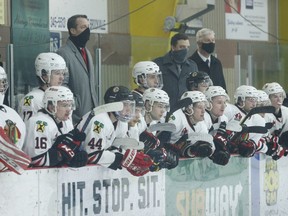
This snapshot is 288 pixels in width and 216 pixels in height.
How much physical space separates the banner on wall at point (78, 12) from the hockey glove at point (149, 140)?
109 inches

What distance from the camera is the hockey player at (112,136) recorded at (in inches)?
314

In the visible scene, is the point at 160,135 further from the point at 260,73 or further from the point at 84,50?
the point at 260,73

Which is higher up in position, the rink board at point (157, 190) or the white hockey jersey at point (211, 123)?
the white hockey jersey at point (211, 123)

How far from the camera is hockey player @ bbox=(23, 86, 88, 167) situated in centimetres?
758

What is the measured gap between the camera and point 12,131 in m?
7.48

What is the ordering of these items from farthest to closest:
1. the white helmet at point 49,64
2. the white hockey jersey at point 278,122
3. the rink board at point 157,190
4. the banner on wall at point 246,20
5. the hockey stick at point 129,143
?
the banner on wall at point 246,20 → the white hockey jersey at point 278,122 → the white helmet at point 49,64 → the hockey stick at point 129,143 → the rink board at point 157,190

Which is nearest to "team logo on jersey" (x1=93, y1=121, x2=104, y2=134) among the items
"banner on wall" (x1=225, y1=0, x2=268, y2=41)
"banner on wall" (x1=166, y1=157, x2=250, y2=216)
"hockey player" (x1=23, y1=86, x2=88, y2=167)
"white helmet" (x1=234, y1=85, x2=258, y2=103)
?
"hockey player" (x1=23, y1=86, x2=88, y2=167)

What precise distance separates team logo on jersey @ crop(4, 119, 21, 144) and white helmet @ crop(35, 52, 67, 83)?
1210 mm

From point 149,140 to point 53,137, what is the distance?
1.10 metres

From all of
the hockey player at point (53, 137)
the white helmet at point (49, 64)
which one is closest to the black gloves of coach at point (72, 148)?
the hockey player at point (53, 137)

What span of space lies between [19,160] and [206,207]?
7.99ft

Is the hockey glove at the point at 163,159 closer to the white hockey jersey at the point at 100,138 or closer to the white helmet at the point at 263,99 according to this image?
the white hockey jersey at the point at 100,138

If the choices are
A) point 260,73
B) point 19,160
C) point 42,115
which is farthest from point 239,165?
point 260,73

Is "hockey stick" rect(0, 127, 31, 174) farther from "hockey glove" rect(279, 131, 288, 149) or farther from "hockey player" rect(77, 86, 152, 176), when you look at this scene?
"hockey glove" rect(279, 131, 288, 149)
